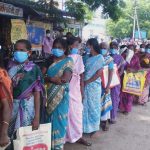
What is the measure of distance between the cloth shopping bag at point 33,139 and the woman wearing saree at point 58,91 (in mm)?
683

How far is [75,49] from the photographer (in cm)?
463

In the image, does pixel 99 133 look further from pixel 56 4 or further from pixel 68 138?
pixel 56 4

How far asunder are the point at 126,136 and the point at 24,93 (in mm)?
2815

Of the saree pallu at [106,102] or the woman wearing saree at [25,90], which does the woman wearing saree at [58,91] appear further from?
the saree pallu at [106,102]

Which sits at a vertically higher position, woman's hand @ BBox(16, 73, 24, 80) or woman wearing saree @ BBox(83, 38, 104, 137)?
woman's hand @ BBox(16, 73, 24, 80)

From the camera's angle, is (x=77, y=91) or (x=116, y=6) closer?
(x=77, y=91)

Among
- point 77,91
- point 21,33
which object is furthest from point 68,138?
point 21,33

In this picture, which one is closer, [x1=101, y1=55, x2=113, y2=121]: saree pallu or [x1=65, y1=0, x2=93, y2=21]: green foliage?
[x1=101, y1=55, x2=113, y2=121]: saree pallu

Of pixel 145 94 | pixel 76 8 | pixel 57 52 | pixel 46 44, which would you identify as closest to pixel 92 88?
pixel 57 52

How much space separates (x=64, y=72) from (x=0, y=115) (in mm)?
1178

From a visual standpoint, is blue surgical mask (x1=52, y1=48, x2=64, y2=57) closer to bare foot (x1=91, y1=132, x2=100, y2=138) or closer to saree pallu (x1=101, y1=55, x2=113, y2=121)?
saree pallu (x1=101, y1=55, x2=113, y2=121)

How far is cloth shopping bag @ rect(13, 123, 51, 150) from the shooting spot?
123 inches

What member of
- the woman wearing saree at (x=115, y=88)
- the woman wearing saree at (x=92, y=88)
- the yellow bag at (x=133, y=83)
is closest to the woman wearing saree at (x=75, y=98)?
the woman wearing saree at (x=92, y=88)

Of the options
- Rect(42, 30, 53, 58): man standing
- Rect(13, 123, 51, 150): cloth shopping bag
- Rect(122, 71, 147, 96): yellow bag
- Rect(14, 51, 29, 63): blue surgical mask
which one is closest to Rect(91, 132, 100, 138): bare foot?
Rect(122, 71, 147, 96): yellow bag
